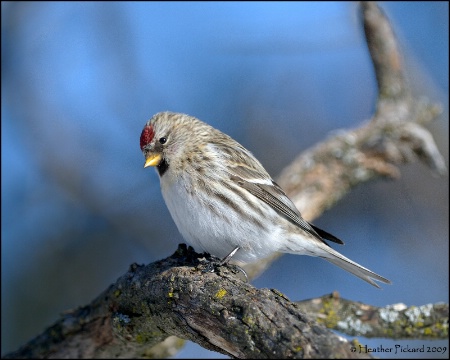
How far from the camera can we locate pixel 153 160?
3238 mm

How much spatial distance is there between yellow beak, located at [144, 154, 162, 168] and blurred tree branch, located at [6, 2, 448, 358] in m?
0.52

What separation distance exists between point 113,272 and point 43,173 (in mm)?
1089

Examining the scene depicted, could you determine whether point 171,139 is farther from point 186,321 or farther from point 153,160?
point 186,321

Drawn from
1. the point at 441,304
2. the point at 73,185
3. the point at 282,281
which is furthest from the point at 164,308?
the point at 73,185

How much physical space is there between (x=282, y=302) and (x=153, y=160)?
1.32 meters

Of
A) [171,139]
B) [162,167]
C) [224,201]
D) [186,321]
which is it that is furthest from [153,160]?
[186,321]

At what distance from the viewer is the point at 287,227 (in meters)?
3.20

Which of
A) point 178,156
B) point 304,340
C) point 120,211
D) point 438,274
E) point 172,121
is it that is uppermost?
point 438,274

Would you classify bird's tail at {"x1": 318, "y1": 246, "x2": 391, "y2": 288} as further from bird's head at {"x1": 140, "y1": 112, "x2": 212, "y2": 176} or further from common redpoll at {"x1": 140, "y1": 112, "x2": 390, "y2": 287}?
bird's head at {"x1": 140, "y1": 112, "x2": 212, "y2": 176}

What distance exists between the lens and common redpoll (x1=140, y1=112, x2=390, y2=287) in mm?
3033

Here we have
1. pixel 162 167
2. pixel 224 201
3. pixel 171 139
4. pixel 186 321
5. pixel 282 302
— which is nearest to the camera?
pixel 282 302

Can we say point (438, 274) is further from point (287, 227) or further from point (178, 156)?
point (178, 156)

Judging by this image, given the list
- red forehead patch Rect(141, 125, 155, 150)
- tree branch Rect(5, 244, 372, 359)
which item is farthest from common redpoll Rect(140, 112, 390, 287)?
tree branch Rect(5, 244, 372, 359)

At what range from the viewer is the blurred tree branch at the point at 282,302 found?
205 cm
